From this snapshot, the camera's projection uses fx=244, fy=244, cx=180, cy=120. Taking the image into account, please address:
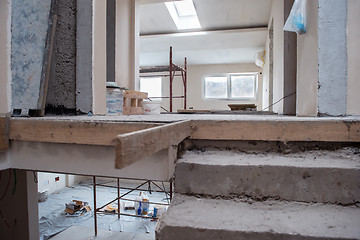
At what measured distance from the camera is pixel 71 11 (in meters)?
2.44

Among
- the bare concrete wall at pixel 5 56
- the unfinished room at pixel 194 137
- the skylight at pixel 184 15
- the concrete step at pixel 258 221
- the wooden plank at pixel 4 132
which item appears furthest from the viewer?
the skylight at pixel 184 15

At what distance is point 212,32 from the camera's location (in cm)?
659

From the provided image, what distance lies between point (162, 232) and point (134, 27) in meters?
4.54

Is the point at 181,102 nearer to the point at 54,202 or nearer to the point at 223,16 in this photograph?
the point at 223,16

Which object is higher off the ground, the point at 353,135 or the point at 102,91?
the point at 102,91

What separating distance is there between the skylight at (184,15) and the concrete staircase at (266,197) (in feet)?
18.3

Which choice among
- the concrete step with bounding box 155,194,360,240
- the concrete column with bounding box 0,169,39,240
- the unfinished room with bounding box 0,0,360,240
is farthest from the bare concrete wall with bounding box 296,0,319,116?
the concrete column with bounding box 0,169,39,240

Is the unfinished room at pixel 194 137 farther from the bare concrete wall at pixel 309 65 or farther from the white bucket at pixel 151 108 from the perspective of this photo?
the white bucket at pixel 151 108

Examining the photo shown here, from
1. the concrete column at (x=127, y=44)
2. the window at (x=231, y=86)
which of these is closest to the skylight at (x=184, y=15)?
the concrete column at (x=127, y=44)

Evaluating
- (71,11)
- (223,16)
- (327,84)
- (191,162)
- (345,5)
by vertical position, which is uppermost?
(223,16)

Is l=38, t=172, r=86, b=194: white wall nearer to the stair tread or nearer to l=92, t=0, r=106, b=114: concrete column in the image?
l=92, t=0, r=106, b=114: concrete column

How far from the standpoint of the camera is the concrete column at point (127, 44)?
14.1 ft

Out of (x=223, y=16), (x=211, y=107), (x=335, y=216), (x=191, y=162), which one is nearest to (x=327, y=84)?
(x=335, y=216)

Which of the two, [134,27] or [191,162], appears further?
[134,27]
